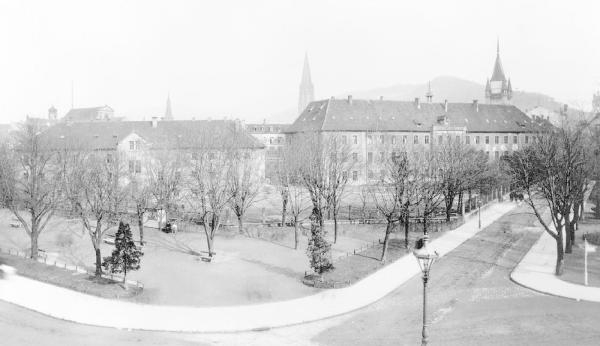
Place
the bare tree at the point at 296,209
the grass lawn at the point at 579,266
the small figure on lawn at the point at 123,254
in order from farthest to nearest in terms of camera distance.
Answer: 1. the bare tree at the point at 296,209
2. the grass lawn at the point at 579,266
3. the small figure on lawn at the point at 123,254

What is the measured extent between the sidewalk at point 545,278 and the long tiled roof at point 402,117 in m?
45.6

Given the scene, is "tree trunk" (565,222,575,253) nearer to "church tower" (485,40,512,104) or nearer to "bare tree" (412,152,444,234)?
"bare tree" (412,152,444,234)

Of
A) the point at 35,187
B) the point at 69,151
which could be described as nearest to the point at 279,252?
the point at 35,187

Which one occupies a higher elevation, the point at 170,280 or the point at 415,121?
the point at 415,121

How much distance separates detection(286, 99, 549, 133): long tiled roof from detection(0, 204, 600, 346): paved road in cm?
5344

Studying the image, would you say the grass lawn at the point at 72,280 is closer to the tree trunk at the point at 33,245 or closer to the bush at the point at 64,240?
the tree trunk at the point at 33,245

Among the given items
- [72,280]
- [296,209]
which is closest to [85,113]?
[296,209]

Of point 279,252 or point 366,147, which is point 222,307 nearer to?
point 279,252

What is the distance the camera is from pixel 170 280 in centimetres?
3059

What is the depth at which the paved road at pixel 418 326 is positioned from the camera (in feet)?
68.6

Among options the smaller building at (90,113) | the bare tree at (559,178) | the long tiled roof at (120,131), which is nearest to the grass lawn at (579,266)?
Answer: the bare tree at (559,178)

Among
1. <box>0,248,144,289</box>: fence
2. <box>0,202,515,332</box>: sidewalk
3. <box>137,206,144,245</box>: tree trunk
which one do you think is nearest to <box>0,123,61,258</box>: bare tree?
<box>0,248,144,289</box>: fence

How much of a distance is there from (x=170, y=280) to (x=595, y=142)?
4071 cm

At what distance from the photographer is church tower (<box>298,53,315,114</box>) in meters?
175
